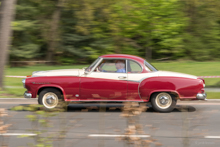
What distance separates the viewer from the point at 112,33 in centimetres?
2366

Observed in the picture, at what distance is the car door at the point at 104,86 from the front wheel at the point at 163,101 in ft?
2.70

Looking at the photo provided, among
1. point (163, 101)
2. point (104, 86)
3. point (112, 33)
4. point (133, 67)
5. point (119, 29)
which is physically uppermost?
point (119, 29)

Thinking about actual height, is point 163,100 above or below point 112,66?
below

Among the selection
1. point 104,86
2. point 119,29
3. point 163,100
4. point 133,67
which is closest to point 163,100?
point 163,100

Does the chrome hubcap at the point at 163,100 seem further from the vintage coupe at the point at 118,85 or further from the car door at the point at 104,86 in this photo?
the car door at the point at 104,86

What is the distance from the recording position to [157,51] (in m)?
25.7

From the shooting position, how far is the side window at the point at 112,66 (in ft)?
28.4

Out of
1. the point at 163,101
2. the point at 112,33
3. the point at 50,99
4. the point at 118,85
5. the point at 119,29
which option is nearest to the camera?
the point at 118,85

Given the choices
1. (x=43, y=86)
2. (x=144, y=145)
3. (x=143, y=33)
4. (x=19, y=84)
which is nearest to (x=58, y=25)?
(x=143, y=33)

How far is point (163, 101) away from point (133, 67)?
1.20 m

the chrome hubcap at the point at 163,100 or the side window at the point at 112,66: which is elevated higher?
the side window at the point at 112,66

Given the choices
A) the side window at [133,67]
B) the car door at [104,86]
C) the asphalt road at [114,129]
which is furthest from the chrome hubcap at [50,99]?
the side window at [133,67]

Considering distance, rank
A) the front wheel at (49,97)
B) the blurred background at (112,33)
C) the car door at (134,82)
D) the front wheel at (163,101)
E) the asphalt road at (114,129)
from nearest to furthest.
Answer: the asphalt road at (114,129) → the car door at (134,82) → the front wheel at (163,101) → the front wheel at (49,97) → the blurred background at (112,33)

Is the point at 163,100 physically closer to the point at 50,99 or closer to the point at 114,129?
the point at 114,129
